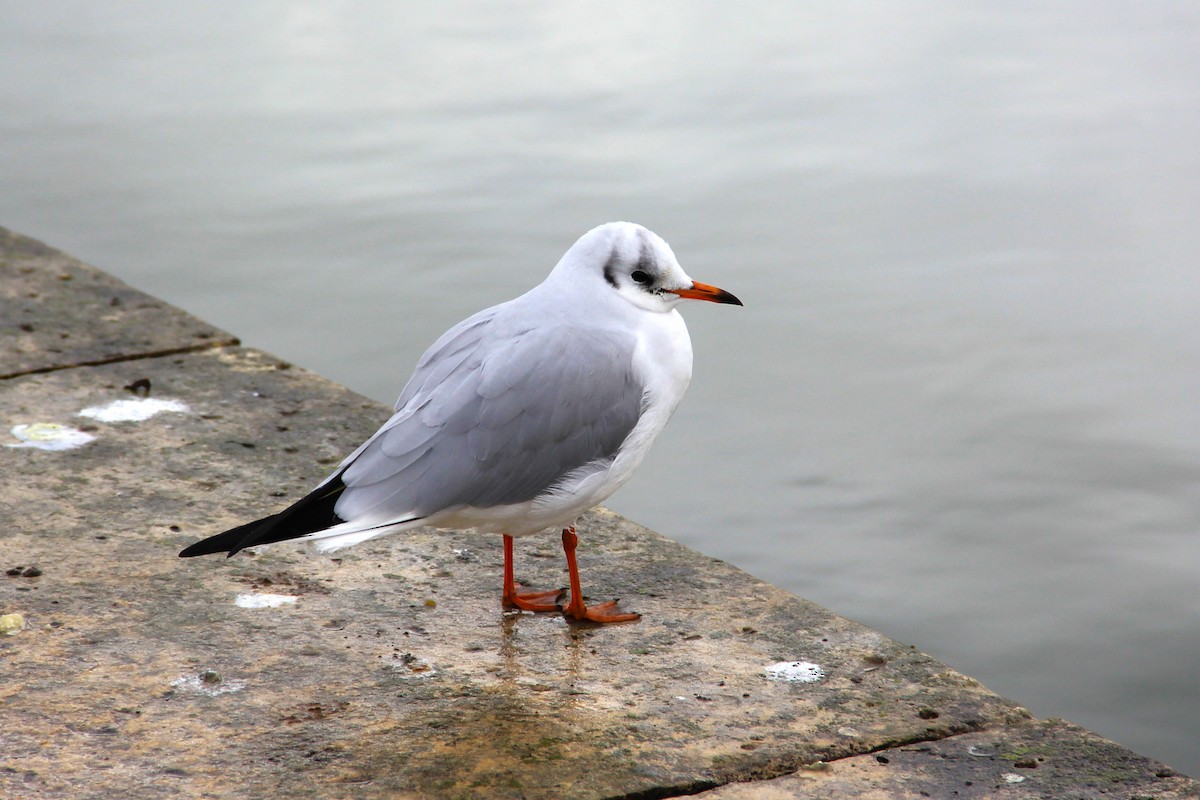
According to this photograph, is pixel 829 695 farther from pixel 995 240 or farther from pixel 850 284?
pixel 995 240

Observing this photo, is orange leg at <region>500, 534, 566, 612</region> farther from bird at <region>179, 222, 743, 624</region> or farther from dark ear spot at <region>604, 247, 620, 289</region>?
dark ear spot at <region>604, 247, 620, 289</region>

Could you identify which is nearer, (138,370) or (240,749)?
(240,749)

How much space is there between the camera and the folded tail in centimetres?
251

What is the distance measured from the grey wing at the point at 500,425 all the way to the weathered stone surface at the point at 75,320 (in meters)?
1.91

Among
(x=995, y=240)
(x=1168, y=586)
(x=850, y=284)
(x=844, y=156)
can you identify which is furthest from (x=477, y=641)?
(x=844, y=156)

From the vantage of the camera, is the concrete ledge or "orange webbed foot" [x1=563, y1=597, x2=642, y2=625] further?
"orange webbed foot" [x1=563, y1=597, x2=642, y2=625]

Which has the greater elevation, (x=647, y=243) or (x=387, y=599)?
(x=647, y=243)

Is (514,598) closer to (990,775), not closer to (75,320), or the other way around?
(990,775)

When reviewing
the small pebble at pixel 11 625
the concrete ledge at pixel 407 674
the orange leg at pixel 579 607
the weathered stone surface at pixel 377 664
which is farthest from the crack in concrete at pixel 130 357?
the orange leg at pixel 579 607

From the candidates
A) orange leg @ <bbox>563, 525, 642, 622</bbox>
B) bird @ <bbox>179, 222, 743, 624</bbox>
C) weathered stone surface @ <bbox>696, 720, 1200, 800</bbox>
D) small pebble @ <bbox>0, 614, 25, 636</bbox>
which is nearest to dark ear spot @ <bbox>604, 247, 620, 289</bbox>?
bird @ <bbox>179, 222, 743, 624</bbox>

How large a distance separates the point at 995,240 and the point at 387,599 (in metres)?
4.78

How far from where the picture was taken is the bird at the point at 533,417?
2682mm

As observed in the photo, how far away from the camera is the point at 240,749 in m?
2.41

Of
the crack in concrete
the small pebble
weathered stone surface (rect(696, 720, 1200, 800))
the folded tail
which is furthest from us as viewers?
the crack in concrete
